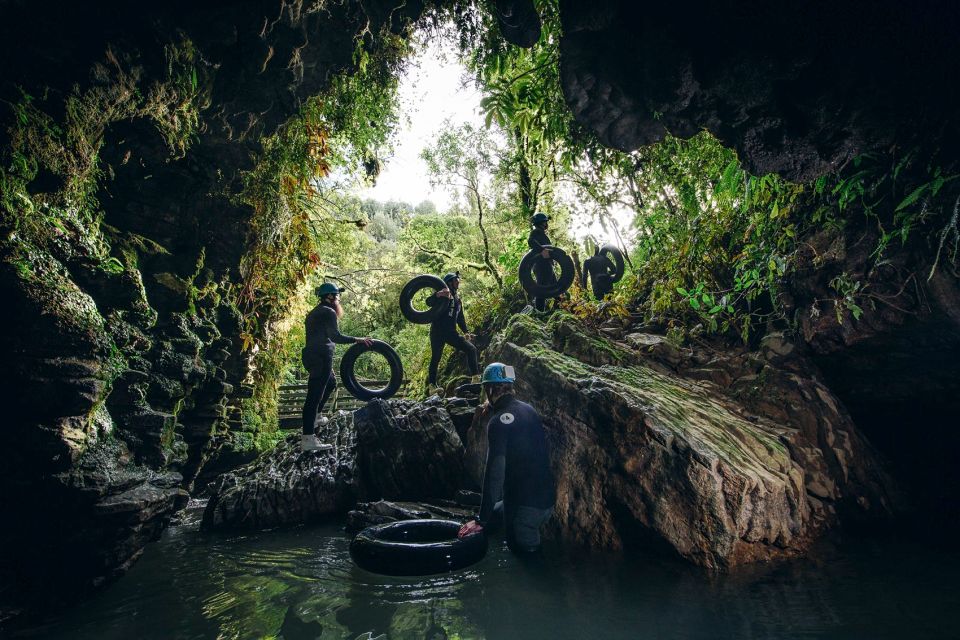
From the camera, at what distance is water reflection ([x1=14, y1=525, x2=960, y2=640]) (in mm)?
2781

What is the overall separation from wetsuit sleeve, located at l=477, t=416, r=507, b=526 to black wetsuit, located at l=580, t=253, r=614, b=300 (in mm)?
5596

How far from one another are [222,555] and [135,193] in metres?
4.90

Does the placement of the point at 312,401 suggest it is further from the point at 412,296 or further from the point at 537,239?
the point at 537,239

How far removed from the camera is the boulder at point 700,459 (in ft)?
12.0

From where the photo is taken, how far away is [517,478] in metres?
4.24

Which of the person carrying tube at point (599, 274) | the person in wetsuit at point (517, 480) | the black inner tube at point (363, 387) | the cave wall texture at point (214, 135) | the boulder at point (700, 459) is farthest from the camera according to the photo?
the person carrying tube at point (599, 274)

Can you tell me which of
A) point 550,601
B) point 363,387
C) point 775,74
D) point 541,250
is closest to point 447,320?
point 363,387

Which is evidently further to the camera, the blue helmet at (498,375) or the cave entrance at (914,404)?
the blue helmet at (498,375)

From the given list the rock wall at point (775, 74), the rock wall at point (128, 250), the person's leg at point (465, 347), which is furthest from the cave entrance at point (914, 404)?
the rock wall at point (128, 250)

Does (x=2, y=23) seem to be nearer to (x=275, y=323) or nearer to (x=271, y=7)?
(x=271, y=7)

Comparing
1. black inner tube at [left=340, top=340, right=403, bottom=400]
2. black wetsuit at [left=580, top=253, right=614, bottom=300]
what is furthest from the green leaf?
black inner tube at [left=340, top=340, right=403, bottom=400]

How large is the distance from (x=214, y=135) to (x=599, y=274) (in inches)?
297

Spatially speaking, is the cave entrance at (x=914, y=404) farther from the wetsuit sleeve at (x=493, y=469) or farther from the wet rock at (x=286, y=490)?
the wet rock at (x=286, y=490)

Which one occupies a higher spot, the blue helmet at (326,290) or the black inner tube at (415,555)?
the blue helmet at (326,290)
